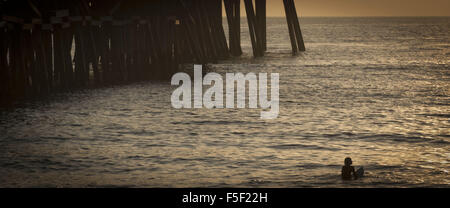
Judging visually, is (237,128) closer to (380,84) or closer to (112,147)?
(112,147)

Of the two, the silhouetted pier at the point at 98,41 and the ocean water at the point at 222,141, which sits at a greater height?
the silhouetted pier at the point at 98,41

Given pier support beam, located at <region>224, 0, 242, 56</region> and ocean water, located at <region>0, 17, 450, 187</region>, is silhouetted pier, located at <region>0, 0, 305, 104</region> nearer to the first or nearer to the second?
pier support beam, located at <region>224, 0, 242, 56</region>

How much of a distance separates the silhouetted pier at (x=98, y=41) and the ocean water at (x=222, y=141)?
0.72m

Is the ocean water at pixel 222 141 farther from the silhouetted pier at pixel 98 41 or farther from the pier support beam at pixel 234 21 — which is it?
the pier support beam at pixel 234 21

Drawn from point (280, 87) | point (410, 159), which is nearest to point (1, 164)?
point (410, 159)

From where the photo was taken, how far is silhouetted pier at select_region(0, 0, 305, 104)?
1577cm

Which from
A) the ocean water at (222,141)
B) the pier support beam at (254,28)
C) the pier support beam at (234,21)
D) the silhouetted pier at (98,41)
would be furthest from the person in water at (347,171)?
the pier support beam at (254,28)

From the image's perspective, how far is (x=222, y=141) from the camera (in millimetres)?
12039

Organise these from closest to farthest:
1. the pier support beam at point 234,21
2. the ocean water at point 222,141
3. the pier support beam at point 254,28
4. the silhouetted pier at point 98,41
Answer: the ocean water at point 222,141 → the silhouetted pier at point 98,41 → the pier support beam at point 234,21 → the pier support beam at point 254,28

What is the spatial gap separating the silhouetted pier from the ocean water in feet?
2.35

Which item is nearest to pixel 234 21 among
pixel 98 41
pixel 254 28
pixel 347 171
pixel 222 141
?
pixel 254 28

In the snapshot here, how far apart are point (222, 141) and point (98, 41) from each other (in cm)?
880

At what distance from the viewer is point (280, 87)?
21.6m

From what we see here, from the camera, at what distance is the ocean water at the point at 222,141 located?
9367 millimetres
